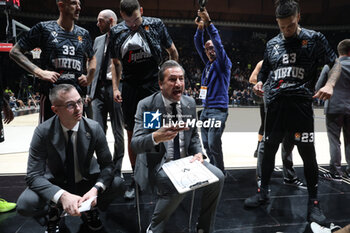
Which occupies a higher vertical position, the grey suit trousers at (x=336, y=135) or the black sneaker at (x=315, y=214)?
the grey suit trousers at (x=336, y=135)

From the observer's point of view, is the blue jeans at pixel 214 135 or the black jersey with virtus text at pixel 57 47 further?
the blue jeans at pixel 214 135

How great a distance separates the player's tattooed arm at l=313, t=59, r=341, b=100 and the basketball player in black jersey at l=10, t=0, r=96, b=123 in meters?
1.78

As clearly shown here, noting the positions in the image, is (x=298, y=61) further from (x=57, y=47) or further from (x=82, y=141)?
(x=57, y=47)

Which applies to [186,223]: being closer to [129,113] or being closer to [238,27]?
[129,113]

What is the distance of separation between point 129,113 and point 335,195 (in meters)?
2.07

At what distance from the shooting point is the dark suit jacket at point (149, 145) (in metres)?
1.42

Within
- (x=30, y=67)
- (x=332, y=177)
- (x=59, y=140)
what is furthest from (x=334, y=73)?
(x=30, y=67)

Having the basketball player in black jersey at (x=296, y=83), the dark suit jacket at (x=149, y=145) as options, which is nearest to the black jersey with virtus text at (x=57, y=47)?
the dark suit jacket at (x=149, y=145)

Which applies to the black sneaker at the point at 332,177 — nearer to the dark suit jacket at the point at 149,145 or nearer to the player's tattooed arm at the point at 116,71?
the dark suit jacket at the point at 149,145

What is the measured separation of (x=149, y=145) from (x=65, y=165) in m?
0.58

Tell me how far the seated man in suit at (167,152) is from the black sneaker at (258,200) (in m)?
0.67

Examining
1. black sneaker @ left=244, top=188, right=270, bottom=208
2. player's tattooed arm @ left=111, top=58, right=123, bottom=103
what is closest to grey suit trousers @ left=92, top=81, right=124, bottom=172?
player's tattooed arm @ left=111, top=58, right=123, bottom=103

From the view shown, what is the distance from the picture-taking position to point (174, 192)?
4.49 ft

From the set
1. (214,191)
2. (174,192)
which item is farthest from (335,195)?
(174,192)
